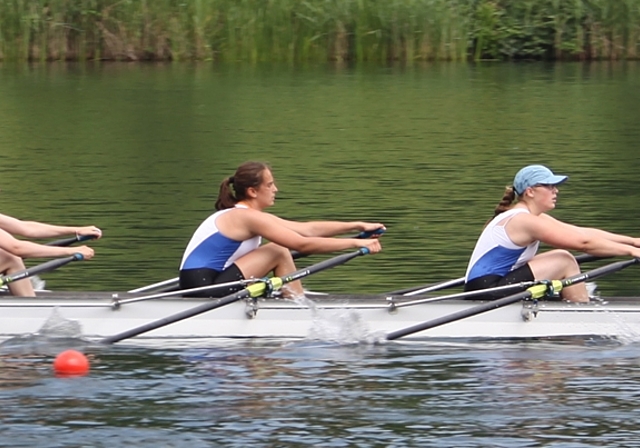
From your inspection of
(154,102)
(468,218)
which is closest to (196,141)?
(154,102)

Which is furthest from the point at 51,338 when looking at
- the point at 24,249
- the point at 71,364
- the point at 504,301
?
the point at 504,301

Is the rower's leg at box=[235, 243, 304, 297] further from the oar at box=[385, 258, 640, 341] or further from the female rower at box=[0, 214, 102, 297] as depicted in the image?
the female rower at box=[0, 214, 102, 297]

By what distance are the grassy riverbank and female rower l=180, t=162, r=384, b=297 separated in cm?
2193

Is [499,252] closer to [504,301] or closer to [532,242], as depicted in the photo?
[532,242]

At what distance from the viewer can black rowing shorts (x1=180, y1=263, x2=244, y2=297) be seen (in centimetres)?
1080

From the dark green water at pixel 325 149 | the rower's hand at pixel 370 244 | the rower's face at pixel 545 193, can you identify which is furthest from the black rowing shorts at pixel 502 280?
the dark green water at pixel 325 149

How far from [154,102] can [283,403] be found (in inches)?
764

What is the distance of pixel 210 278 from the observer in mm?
10938

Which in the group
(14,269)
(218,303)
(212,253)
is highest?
(212,253)

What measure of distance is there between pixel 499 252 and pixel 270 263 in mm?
1596

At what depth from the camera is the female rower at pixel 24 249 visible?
10.9 metres

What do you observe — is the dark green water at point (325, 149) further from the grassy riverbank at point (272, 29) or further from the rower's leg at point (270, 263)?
the rower's leg at point (270, 263)

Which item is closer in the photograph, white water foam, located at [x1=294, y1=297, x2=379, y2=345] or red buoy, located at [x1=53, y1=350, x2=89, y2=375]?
red buoy, located at [x1=53, y1=350, x2=89, y2=375]

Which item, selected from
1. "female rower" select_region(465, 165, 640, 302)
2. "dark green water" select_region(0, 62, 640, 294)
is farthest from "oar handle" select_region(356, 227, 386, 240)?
"dark green water" select_region(0, 62, 640, 294)
